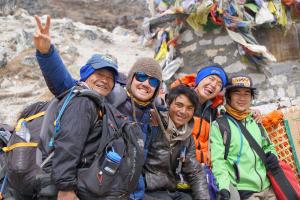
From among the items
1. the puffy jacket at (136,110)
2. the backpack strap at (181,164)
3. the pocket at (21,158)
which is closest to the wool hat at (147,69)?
the puffy jacket at (136,110)

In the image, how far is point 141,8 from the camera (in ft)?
85.9

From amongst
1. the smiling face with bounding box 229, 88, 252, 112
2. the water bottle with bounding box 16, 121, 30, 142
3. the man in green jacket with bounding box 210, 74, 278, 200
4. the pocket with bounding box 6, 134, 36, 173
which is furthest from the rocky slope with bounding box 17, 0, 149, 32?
the pocket with bounding box 6, 134, 36, 173

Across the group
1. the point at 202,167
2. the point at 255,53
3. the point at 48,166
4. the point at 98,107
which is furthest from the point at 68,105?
the point at 255,53

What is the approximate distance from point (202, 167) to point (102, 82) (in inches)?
43.6

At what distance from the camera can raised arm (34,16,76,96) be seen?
8.68 feet

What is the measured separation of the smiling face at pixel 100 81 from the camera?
304 centimetres

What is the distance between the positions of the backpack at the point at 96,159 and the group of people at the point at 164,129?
4 centimetres

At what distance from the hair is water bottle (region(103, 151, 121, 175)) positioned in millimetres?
1093

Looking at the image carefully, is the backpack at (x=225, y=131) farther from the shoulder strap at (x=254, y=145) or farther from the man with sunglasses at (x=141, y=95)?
the man with sunglasses at (x=141, y=95)

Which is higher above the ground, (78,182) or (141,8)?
(141,8)

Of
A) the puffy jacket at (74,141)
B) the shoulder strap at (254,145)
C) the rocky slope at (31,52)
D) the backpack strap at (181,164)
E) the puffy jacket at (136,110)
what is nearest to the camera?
the puffy jacket at (74,141)

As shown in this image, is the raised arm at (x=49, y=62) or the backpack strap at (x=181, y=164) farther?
the backpack strap at (x=181, y=164)

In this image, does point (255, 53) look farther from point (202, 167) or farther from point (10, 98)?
point (10, 98)

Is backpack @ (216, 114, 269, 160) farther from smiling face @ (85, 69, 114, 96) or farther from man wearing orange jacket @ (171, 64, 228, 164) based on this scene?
smiling face @ (85, 69, 114, 96)
